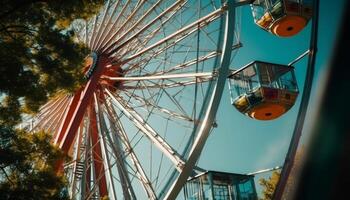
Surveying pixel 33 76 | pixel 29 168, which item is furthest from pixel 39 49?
pixel 29 168

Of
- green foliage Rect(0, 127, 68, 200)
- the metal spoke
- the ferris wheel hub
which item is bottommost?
green foliage Rect(0, 127, 68, 200)

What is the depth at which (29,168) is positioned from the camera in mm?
8570

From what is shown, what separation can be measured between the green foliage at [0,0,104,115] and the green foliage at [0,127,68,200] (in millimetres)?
836

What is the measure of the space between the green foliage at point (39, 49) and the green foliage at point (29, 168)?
0.84 m

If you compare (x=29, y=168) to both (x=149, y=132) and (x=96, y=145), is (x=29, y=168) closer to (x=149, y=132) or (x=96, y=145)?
(x=149, y=132)

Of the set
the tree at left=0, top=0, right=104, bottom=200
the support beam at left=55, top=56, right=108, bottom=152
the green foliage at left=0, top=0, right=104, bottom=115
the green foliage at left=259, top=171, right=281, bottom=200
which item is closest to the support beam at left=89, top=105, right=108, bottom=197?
the support beam at left=55, top=56, right=108, bottom=152

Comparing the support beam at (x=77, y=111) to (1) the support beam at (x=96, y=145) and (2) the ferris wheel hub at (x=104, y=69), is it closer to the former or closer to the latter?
(2) the ferris wheel hub at (x=104, y=69)

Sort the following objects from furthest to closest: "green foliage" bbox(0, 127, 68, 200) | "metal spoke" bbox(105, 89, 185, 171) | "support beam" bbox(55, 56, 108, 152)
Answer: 1. "support beam" bbox(55, 56, 108, 152)
2. "metal spoke" bbox(105, 89, 185, 171)
3. "green foliage" bbox(0, 127, 68, 200)

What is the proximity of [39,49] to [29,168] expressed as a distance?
256 centimetres

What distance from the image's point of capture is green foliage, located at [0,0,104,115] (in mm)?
8219

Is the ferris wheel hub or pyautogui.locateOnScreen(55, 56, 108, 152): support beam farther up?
the ferris wheel hub

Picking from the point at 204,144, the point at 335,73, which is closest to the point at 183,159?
the point at 204,144

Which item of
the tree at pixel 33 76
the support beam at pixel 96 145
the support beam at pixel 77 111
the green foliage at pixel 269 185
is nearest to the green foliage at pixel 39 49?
the tree at pixel 33 76

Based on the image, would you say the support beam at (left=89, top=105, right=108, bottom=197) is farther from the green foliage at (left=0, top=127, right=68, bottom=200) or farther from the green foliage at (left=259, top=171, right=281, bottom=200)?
the green foliage at (left=259, top=171, right=281, bottom=200)
